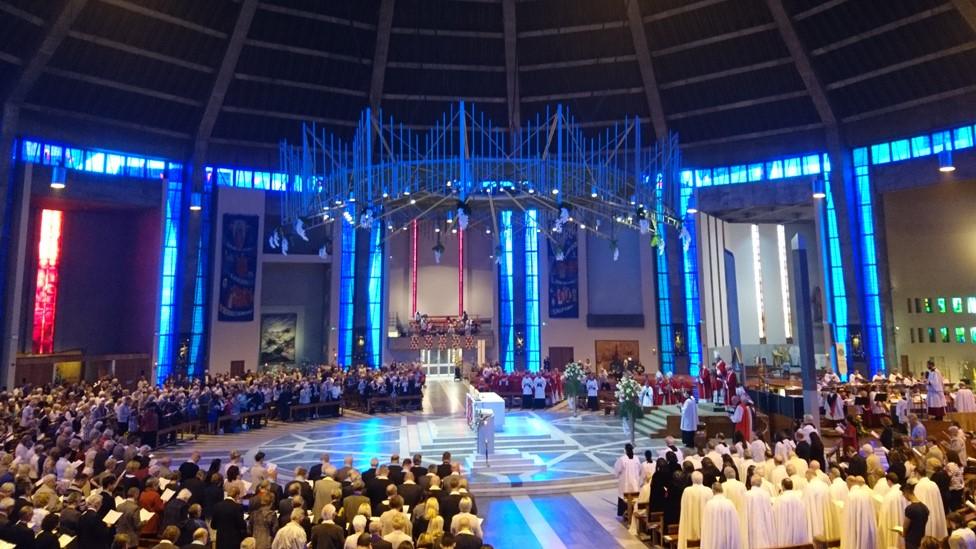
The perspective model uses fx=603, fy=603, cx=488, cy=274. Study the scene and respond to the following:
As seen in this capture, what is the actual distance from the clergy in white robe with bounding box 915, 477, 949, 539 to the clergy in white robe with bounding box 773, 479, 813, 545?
139cm

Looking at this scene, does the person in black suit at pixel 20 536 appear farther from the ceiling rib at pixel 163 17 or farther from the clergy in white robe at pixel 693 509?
the ceiling rib at pixel 163 17

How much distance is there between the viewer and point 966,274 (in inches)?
1008

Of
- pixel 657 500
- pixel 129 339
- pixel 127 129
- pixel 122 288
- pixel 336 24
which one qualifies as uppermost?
pixel 336 24

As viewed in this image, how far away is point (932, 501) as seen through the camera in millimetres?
7520

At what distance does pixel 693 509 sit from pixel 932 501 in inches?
113

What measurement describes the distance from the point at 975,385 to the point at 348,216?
83.6 feet

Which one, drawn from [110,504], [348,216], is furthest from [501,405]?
[110,504]

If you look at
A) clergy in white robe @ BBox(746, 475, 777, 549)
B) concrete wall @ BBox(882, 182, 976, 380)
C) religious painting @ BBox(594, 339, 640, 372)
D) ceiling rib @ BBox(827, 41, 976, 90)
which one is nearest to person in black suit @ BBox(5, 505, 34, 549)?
clergy in white robe @ BBox(746, 475, 777, 549)

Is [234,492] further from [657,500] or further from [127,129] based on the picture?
[127,129]

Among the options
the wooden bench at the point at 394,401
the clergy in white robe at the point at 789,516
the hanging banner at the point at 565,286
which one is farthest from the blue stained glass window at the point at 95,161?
the clergy in white robe at the point at 789,516

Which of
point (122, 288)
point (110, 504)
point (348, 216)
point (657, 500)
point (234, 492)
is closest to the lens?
point (110, 504)

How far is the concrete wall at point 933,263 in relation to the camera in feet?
83.4

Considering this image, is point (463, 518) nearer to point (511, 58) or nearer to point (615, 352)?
point (511, 58)

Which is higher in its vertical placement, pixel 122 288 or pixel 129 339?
pixel 122 288
